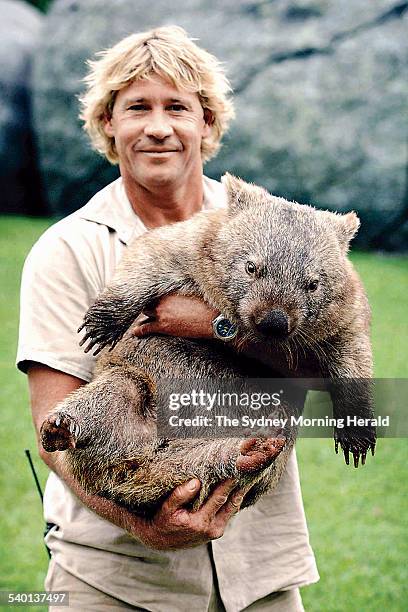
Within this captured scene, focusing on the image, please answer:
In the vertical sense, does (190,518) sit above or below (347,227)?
below

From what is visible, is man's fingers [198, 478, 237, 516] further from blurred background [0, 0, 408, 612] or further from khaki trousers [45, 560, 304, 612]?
blurred background [0, 0, 408, 612]

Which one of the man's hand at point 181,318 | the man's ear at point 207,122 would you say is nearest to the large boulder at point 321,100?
the man's ear at point 207,122

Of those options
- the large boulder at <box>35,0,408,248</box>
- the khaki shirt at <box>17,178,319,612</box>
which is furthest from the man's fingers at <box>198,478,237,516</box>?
the large boulder at <box>35,0,408,248</box>

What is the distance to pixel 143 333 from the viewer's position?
2.98 meters

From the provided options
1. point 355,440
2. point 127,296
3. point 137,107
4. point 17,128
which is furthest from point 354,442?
point 17,128

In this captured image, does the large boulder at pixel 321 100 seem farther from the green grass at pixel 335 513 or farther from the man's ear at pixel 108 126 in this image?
the man's ear at pixel 108 126

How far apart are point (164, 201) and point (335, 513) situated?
3.81 metres

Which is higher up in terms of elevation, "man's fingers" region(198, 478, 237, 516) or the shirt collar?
the shirt collar

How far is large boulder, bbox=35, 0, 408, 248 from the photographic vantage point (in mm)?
11914

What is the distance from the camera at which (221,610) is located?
2.94 meters

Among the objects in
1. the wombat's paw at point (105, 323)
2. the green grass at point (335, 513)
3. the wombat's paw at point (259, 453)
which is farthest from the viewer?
the green grass at point (335, 513)

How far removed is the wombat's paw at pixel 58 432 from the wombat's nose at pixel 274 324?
66 centimetres

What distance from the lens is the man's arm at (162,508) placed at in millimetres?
2588

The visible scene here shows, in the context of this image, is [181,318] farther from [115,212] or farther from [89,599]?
[89,599]
